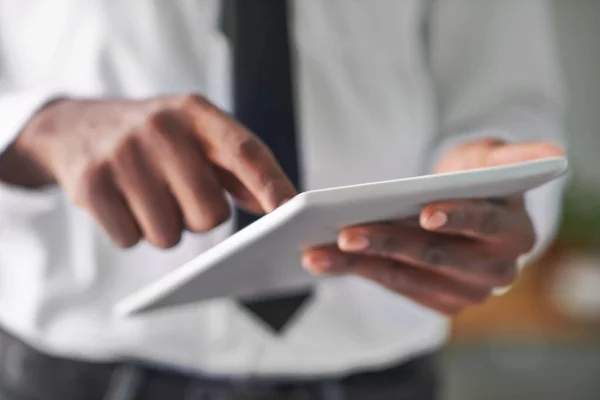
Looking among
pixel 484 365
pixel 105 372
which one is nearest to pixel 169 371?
pixel 105 372

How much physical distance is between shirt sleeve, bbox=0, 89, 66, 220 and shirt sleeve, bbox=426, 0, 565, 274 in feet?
1.29

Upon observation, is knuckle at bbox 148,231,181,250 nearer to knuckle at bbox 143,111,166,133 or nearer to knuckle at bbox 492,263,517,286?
knuckle at bbox 143,111,166,133

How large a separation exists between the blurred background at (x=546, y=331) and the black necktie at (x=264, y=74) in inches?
46.3

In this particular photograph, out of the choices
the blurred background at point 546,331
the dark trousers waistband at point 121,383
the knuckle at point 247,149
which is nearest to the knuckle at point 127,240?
the knuckle at point 247,149

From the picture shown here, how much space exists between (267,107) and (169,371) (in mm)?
296

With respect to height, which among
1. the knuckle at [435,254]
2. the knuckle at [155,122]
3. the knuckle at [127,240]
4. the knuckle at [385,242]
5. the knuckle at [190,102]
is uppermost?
the knuckle at [190,102]

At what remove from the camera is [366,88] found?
659mm

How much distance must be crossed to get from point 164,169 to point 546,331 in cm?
138

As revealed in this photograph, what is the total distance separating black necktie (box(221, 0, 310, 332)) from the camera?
535mm

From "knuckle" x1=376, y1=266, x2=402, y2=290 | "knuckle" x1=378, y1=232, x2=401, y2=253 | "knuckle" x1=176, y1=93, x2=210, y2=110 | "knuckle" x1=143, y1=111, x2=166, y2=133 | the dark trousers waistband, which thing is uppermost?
"knuckle" x1=176, y1=93, x2=210, y2=110

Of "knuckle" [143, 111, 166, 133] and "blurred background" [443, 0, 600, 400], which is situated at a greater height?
"knuckle" [143, 111, 166, 133]

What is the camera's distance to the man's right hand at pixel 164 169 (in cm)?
39

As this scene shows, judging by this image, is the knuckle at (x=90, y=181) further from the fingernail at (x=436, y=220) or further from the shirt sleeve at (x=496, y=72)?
the shirt sleeve at (x=496, y=72)

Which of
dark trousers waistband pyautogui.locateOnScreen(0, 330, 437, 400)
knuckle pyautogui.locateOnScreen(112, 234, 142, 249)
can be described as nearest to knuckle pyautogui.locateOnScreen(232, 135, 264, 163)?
knuckle pyautogui.locateOnScreen(112, 234, 142, 249)
